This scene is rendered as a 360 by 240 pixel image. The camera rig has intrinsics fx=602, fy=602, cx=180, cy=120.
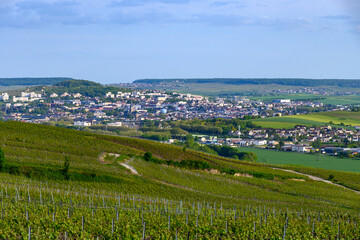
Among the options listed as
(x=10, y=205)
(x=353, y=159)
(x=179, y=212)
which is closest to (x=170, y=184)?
(x=179, y=212)

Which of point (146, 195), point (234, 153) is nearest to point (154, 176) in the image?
point (146, 195)

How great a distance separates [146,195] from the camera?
2296 inches

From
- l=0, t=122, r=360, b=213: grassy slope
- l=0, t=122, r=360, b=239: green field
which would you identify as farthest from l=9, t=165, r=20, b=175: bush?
l=0, t=122, r=360, b=213: grassy slope

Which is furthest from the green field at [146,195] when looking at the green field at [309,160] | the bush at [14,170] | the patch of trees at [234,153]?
the patch of trees at [234,153]

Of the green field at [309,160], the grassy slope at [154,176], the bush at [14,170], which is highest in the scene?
the bush at [14,170]

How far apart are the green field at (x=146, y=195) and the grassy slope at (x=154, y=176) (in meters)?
0.13

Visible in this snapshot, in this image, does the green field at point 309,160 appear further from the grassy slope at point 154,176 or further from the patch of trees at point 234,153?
the grassy slope at point 154,176

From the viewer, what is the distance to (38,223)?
33188 mm

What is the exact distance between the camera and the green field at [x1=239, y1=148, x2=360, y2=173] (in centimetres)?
11675

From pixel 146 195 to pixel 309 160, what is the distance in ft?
252

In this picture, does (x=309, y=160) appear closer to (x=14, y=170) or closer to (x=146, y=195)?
(x=146, y=195)

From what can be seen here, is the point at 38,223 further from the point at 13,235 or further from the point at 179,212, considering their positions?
the point at 179,212

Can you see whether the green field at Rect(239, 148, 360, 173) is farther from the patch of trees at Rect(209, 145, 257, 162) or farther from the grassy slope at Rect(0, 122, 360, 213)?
the grassy slope at Rect(0, 122, 360, 213)

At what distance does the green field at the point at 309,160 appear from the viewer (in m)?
117
